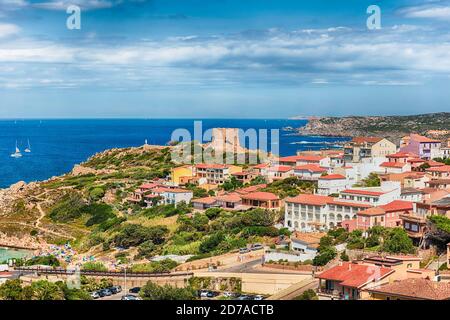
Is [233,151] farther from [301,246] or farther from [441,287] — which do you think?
[441,287]

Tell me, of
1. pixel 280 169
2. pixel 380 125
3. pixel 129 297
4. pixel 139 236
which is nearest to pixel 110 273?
pixel 129 297

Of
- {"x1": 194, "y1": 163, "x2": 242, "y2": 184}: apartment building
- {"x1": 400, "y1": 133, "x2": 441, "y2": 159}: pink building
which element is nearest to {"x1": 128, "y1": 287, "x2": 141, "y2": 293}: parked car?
{"x1": 194, "y1": 163, "x2": 242, "y2": 184}: apartment building

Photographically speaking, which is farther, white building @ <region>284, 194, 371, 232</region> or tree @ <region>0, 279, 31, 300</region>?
white building @ <region>284, 194, 371, 232</region>

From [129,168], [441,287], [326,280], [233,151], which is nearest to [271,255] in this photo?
[326,280]

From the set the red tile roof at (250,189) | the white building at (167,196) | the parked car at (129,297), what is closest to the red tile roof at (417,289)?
the parked car at (129,297)

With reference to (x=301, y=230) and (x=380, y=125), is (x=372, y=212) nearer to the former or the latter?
(x=301, y=230)

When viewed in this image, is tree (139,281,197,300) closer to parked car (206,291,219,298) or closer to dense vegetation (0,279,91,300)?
parked car (206,291,219,298)
